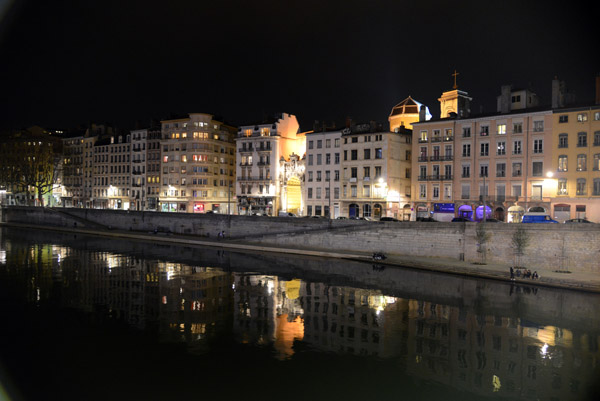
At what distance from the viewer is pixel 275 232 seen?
6750 cm

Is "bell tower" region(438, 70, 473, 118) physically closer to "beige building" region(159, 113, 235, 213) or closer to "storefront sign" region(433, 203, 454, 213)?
"storefront sign" region(433, 203, 454, 213)

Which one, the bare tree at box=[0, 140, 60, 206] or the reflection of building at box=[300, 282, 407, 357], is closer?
the reflection of building at box=[300, 282, 407, 357]

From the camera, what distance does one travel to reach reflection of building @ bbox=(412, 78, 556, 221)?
191ft

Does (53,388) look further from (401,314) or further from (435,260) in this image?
(435,260)

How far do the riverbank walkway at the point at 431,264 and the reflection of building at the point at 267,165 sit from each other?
16.5 m

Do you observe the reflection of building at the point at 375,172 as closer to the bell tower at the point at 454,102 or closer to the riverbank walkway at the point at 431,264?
the bell tower at the point at 454,102

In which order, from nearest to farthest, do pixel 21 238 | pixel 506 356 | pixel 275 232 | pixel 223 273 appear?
pixel 506 356
pixel 223 273
pixel 275 232
pixel 21 238

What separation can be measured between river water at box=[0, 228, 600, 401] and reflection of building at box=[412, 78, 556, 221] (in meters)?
19.8

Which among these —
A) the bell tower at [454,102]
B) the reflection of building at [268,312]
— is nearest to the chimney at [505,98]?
the bell tower at [454,102]

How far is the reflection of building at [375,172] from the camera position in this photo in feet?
234

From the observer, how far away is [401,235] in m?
54.7

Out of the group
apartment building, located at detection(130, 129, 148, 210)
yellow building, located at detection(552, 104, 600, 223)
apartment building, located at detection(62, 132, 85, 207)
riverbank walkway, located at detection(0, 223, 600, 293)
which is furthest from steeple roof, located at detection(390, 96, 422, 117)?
apartment building, located at detection(62, 132, 85, 207)

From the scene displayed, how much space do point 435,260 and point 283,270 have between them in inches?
652

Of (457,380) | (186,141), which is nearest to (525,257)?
(457,380)
